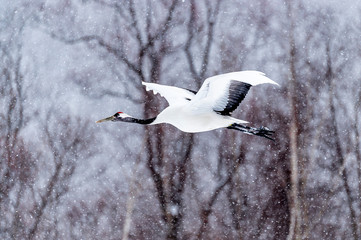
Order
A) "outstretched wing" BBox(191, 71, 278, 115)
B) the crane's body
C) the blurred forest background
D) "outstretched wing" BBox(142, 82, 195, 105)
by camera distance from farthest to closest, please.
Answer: the blurred forest background → "outstretched wing" BBox(142, 82, 195, 105) → the crane's body → "outstretched wing" BBox(191, 71, 278, 115)

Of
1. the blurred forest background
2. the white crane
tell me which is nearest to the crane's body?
the white crane

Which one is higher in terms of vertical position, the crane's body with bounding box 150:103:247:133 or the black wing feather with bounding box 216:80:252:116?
the black wing feather with bounding box 216:80:252:116

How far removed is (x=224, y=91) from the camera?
123 cm

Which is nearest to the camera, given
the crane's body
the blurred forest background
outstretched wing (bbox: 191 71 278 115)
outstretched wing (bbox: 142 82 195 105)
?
outstretched wing (bbox: 191 71 278 115)

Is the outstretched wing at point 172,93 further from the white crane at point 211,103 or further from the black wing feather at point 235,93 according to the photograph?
the black wing feather at point 235,93

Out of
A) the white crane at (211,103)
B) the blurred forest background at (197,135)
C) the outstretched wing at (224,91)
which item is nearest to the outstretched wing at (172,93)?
the white crane at (211,103)

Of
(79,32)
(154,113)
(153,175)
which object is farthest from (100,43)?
(153,175)

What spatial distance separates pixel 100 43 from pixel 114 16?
11cm

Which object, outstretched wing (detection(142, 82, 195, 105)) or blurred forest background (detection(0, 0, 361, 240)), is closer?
outstretched wing (detection(142, 82, 195, 105))

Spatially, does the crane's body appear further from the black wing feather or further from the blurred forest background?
the blurred forest background

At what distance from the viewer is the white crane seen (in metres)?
1.18

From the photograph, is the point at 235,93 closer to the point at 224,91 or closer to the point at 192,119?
the point at 224,91

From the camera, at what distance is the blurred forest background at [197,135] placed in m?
1.97

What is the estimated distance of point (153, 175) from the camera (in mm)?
1981
